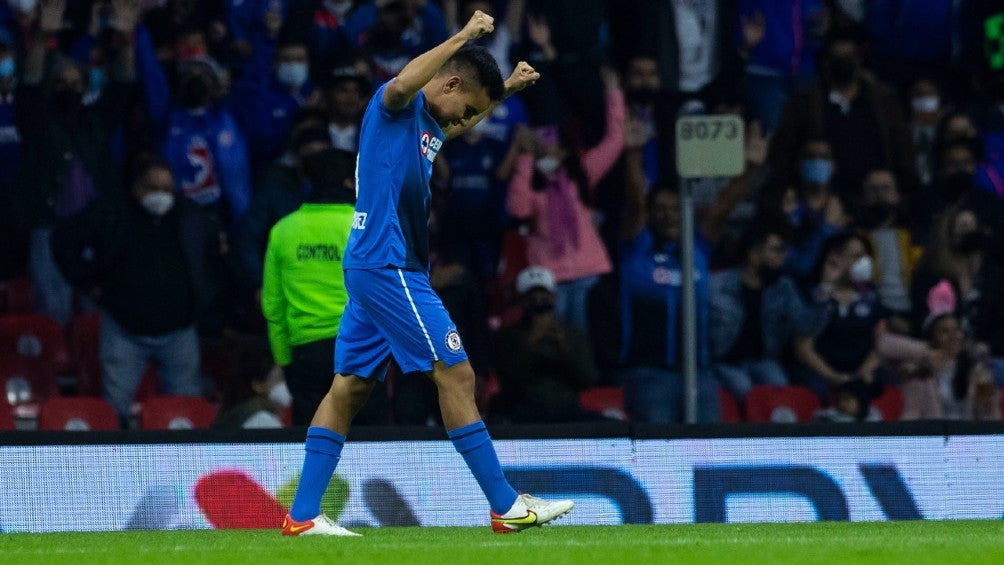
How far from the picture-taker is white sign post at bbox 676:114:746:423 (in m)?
10.8

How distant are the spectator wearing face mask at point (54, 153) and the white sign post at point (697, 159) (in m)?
3.71

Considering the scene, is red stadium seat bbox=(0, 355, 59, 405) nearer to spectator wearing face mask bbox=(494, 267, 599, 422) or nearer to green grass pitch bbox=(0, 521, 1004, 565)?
spectator wearing face mask bbox=(494, 267, 599, 422)

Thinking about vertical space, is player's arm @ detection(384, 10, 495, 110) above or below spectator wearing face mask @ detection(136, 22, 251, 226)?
above

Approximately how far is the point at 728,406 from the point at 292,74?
3710 mm

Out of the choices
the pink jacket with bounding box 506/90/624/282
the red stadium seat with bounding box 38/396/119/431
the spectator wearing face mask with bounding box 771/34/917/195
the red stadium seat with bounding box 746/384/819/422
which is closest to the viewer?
the red stadium seat with bounding box 38/396/119/431

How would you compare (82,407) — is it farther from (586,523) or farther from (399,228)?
→ (399,228)

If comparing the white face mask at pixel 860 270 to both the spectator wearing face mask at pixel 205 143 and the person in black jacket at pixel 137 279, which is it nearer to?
the spectator wearing face mask at pixel 205 143

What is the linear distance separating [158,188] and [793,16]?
5.20 metres

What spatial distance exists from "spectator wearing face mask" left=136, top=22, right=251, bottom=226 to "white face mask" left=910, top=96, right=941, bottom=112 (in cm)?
503

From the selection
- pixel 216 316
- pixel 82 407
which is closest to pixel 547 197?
pixel 216 316

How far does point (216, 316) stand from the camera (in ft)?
40.9

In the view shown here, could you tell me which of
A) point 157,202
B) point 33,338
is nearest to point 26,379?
point 33,338

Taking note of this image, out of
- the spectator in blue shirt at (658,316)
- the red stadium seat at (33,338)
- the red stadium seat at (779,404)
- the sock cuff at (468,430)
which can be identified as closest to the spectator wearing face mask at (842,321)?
the red stadium seat at (779,404)

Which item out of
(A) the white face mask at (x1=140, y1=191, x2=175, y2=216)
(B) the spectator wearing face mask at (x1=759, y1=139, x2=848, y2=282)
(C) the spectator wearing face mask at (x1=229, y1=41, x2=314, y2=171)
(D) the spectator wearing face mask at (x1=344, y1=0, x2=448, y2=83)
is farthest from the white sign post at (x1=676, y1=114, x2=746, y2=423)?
(A) the white face mask at (x1=140, y1=191, x2=175, y2=216)
